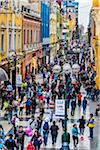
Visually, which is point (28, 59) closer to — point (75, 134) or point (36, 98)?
point (36, 98)

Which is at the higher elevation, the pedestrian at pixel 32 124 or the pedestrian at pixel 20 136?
the pedestrian at pixel 20 136

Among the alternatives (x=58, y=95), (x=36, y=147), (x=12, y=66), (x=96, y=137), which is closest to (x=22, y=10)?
(x=12, y=66)

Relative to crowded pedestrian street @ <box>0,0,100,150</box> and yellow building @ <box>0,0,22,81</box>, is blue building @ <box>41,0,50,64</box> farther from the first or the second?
yellow building @ <box>0,0,22,81</box>

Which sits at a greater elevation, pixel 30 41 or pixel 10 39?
pixel 10 39

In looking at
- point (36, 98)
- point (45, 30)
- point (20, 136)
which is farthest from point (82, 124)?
point (45, 30)

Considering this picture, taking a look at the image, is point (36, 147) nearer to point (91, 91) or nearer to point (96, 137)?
point (96, 137)

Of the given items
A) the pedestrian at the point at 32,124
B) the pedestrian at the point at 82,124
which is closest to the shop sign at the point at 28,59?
the pedestrian at the point at 32,124

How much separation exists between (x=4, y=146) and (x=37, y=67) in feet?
160

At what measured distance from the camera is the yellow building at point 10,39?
41719 millimetres

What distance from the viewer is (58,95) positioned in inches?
1500

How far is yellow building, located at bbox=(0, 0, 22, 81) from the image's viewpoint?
41719 mm

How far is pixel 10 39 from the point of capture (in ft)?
151

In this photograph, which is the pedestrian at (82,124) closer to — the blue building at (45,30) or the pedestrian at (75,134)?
the pedestrian at (75,134)

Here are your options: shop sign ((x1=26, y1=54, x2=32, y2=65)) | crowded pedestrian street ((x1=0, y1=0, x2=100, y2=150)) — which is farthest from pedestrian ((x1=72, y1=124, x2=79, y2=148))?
shop sign ((x1=26, y1=54, x2=32, y2=65))
